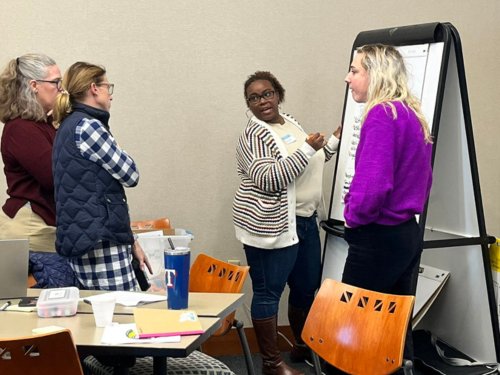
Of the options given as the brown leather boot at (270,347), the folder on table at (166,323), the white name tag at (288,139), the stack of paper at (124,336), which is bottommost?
the brown leather boot at (270,347)

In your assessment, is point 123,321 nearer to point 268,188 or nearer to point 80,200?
point 80,200

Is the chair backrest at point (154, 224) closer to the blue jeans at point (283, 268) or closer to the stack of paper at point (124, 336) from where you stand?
the blue jeans at point (283, 268)

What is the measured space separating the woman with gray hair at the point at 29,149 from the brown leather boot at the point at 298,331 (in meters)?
1.40

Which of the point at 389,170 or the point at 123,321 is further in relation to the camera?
the point at 389,170

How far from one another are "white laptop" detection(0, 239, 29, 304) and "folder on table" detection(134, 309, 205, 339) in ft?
1.61

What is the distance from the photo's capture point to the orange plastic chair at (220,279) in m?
2.39

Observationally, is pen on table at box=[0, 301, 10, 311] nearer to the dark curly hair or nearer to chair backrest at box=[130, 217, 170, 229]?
chair backrest at box=[130, 217, 170, 229]

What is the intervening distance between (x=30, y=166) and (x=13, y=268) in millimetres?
645

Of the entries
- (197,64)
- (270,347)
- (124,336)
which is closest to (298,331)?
(270,347)

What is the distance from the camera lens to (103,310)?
5.59ft

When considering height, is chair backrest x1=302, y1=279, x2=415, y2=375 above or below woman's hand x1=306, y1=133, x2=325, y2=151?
below

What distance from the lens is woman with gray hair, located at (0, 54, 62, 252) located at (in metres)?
2.58

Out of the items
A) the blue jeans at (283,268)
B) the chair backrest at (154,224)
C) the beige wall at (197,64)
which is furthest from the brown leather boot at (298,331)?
the chair backrest at (154,224)

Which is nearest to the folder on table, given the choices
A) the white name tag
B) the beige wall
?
the white name tag
